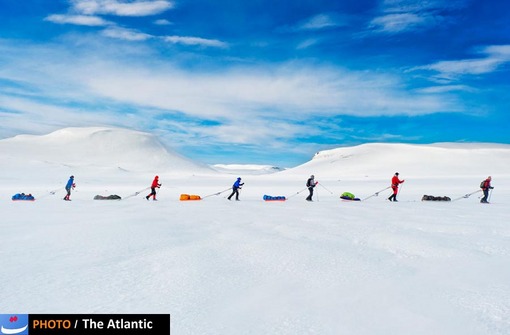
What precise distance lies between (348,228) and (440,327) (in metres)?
6.09

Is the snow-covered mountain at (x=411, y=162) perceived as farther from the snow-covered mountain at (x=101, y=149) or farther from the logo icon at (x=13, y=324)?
the logo icon at (x=13, y=324)

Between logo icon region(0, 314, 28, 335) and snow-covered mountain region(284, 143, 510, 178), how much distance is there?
7929 cm

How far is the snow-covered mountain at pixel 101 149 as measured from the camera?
465 ft

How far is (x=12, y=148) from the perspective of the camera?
142250mm

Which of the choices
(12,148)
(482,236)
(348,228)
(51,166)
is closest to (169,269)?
(348,228)

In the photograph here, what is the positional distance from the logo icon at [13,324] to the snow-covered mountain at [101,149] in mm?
136077

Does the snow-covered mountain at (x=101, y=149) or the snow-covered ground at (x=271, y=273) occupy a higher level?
the snow-covered mountain at (x=101, y=149)

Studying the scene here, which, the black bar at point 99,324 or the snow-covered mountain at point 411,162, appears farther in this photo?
the snow-covered mountain at point 411,162

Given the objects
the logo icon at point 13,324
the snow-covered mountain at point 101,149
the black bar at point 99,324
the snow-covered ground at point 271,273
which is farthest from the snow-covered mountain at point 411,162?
the logo icon at point 13,324

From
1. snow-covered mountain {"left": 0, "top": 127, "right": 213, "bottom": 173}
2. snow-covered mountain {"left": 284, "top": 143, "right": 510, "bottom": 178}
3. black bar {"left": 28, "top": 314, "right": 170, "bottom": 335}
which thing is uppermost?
snow-covered mountain {"left": 0, "top": 127, "right": 213, "bottom": 173}

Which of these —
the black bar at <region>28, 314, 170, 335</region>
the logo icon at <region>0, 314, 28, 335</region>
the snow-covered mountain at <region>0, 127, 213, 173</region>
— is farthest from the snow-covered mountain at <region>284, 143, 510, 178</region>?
the logo icon at <region>0, 314, 28, 335</region>

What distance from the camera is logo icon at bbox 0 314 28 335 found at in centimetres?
390

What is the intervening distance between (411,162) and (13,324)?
113329mm

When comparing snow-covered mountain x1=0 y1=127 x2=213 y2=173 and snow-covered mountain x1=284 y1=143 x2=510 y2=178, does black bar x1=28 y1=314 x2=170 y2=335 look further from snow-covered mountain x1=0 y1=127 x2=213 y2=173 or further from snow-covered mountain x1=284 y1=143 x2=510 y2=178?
snow-covered mountain x1=0 y1=127 x2=213 y2=173
